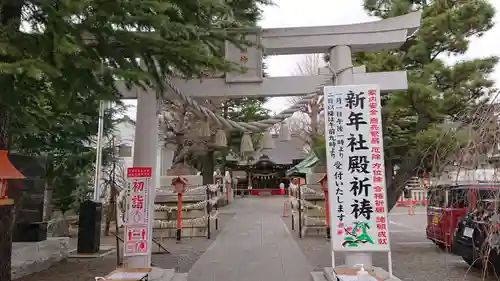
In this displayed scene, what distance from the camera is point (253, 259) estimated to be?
28.9ft

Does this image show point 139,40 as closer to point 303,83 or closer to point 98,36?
point 98,36

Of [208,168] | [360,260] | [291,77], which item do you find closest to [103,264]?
[360,260]

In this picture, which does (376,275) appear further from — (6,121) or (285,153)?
(285,153)

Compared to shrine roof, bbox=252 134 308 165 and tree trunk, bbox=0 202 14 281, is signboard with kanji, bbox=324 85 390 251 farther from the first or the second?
shrine roof, bbox=252 134 308 165

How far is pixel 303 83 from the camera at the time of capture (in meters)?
7.14

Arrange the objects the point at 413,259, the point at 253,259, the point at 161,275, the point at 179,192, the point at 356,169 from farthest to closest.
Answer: the point at 179,192
the point at 253,259
the point at 413,259
the point at 161,275
the point at 356,169

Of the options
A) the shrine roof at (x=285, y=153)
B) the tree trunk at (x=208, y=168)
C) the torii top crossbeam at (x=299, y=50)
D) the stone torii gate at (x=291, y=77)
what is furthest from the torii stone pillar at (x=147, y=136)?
the shrine roof at (x=285, y=153)

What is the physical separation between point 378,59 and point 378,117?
4247mm

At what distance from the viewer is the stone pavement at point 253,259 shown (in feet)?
23.9

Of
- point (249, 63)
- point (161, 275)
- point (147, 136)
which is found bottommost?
point (161, 275)

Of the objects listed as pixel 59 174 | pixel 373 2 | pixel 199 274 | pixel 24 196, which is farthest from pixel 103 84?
pixel 373 2

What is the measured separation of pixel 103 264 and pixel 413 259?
22.1 feet

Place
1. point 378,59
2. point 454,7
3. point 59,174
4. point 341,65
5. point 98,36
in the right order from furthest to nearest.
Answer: point 59,174 < point 378,59 < point 454,7 < point 341,65 < point 98,36

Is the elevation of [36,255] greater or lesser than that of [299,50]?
lesser
